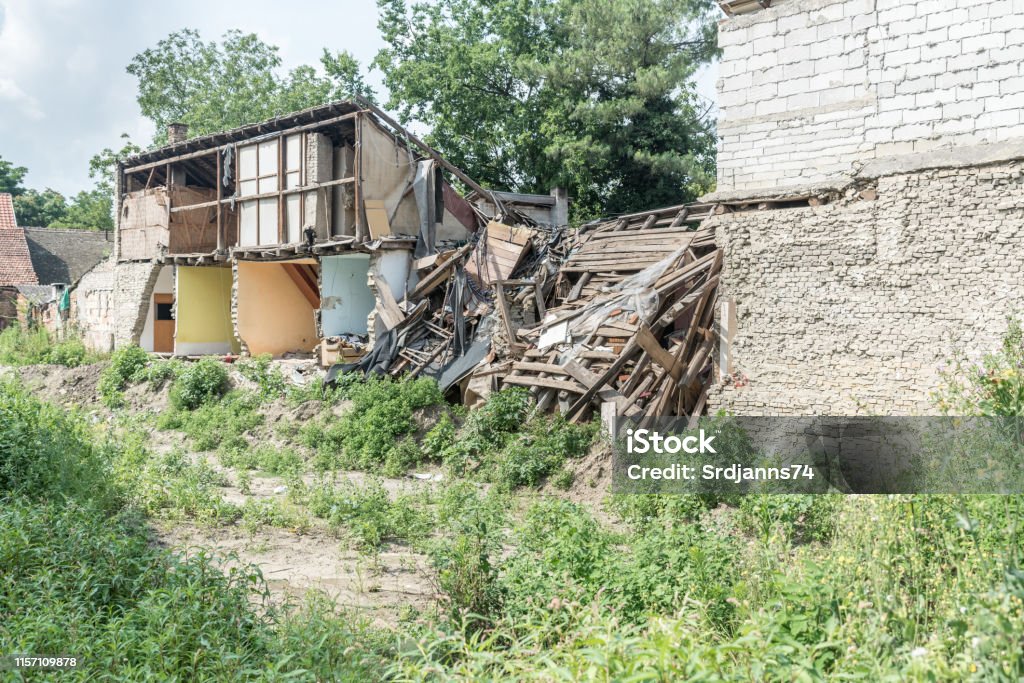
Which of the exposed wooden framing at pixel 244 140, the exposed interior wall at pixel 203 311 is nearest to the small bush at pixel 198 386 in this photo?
the exposed interior wall at pixel 203 311

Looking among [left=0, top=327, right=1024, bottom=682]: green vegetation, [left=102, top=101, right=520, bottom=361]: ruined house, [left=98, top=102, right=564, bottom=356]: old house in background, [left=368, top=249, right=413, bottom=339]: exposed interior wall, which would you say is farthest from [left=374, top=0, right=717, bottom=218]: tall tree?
[left=0, top=327, right=1024, bottom=682]: green vegetation

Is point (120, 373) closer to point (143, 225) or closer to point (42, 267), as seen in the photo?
point (143, 225)

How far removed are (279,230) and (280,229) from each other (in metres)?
0.04

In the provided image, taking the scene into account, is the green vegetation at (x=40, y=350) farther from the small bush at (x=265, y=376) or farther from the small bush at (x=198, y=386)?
the small bush at (x=265, y=376)

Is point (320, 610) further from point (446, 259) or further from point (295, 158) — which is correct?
point (295, 158)

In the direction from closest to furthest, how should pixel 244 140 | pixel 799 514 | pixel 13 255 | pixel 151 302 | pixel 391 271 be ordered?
pixel 799 514
pixel 391 271
pixel 244 140
pixel 151 302
pixel 13 255

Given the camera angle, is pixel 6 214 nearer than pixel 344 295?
No

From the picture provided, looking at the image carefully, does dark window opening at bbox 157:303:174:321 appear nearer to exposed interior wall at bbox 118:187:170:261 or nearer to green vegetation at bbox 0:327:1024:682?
exposed interior wall at bbox 118:187:170:261

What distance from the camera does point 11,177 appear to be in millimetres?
41625

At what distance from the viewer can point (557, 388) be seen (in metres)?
10.1

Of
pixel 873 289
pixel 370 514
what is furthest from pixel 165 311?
pixel 873 289

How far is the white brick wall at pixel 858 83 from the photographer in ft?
22.4

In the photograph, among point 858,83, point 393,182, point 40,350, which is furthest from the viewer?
point 40,350

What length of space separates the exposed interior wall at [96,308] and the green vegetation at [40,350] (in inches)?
18.9
